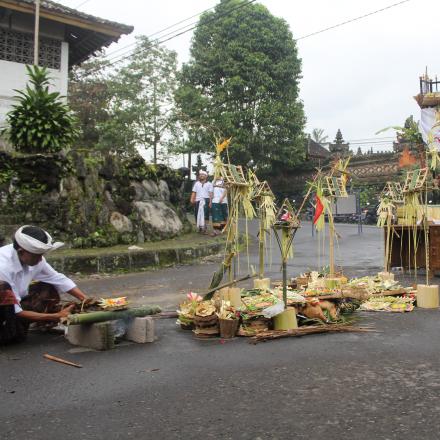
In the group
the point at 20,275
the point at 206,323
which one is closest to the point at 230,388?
the point at 206,323

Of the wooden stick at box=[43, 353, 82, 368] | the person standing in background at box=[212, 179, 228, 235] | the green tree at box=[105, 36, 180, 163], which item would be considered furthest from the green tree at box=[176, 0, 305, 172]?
the wooden stick at box=[43, 353, 82, 368]

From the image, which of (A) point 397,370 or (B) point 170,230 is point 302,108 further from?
(A) point 397,370

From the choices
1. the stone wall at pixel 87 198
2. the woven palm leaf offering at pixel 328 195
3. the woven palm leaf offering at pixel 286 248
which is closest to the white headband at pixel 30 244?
the woven palm leaf offering at pixel 286 248

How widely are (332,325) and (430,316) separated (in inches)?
56.3

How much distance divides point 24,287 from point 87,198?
21.3ft

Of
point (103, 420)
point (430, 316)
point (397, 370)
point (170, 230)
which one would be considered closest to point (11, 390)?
point (103, 420)

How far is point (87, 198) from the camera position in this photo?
11.2 metres

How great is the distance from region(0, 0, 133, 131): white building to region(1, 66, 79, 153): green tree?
4224 millimetres

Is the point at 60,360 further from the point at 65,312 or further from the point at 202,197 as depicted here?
the point at 202,197

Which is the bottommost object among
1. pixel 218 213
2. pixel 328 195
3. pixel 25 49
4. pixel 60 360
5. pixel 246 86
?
pixel 60 360

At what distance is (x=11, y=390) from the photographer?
3531 mm

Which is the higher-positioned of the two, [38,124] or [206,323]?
[38,124]

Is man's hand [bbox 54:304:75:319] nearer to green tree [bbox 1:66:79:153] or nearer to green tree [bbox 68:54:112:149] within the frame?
green tree [bbox 1:66:79:153]

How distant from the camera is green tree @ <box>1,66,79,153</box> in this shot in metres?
10.3
